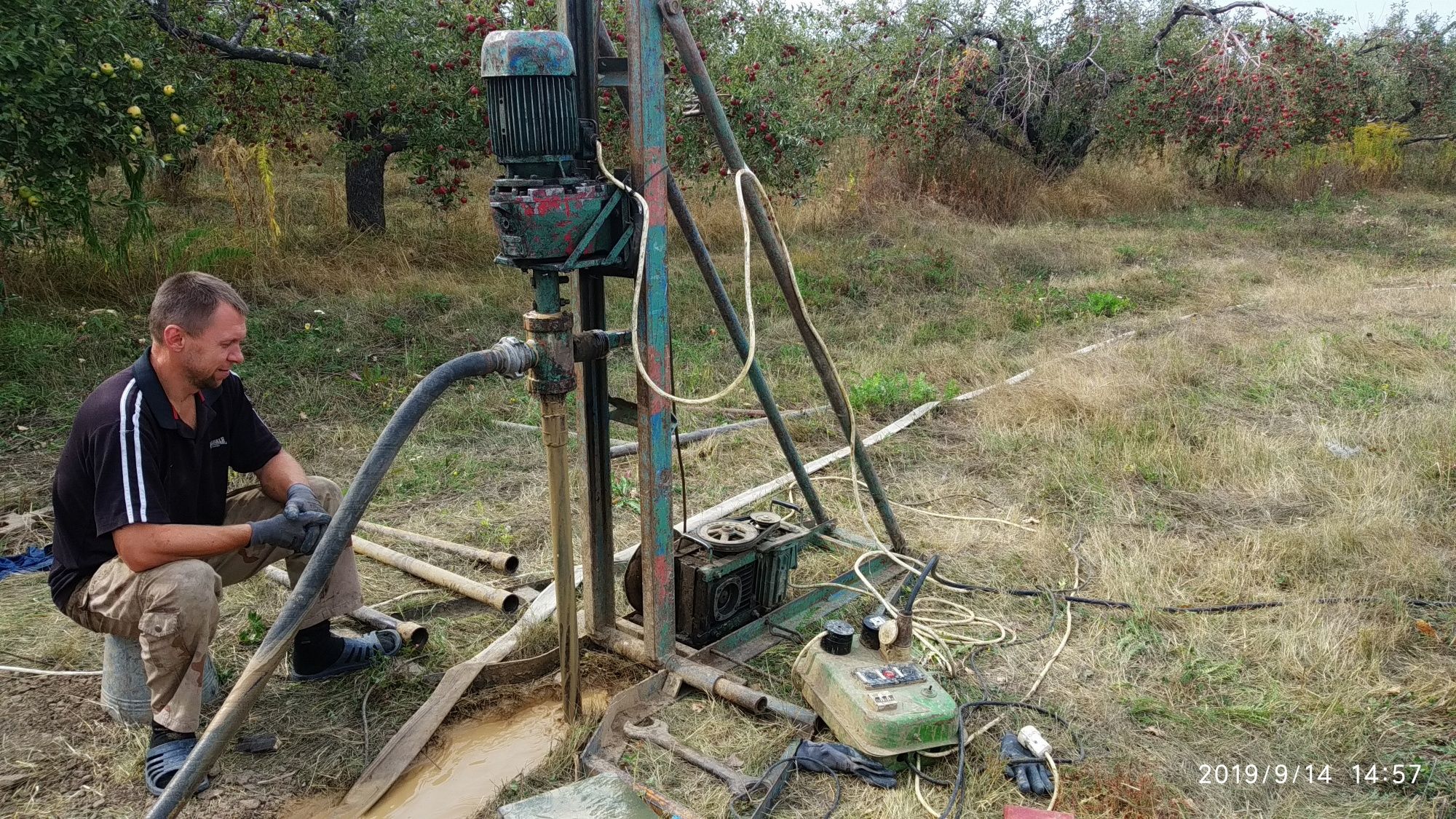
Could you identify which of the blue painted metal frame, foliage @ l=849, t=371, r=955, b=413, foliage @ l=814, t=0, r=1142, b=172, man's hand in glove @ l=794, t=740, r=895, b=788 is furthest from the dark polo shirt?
foliage @ l=814, t=0, r=1142, b=172

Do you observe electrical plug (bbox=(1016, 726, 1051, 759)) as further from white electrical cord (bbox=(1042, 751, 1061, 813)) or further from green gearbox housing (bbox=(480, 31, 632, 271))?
green gearbox housing (bbox=(480, 31, 632, 271))

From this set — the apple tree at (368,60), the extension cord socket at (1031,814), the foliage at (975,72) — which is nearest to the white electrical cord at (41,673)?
the extension cord socket at (1031,814)

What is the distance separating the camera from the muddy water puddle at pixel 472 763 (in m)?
2.78

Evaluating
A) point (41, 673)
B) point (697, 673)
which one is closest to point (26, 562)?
point (41, 673)

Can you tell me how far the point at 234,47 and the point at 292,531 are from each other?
229 inches

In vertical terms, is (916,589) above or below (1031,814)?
above

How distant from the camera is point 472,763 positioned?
2.99m

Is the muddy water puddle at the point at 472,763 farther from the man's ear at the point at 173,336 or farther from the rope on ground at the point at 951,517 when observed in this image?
the rope on ground at the point at 951,517

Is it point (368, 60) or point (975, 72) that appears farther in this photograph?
point (975, 72)

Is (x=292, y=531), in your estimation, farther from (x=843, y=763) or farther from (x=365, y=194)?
(x=365, y=194)

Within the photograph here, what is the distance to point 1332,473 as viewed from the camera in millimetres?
4859

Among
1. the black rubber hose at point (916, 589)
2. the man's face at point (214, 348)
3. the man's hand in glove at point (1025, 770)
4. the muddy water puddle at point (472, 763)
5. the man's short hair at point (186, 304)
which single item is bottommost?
the muddy water puddle at point (472, 763)

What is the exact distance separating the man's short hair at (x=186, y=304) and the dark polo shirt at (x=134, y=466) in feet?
0.54

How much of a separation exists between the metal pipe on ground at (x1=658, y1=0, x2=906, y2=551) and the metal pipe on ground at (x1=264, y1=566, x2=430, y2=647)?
5.99 ft
